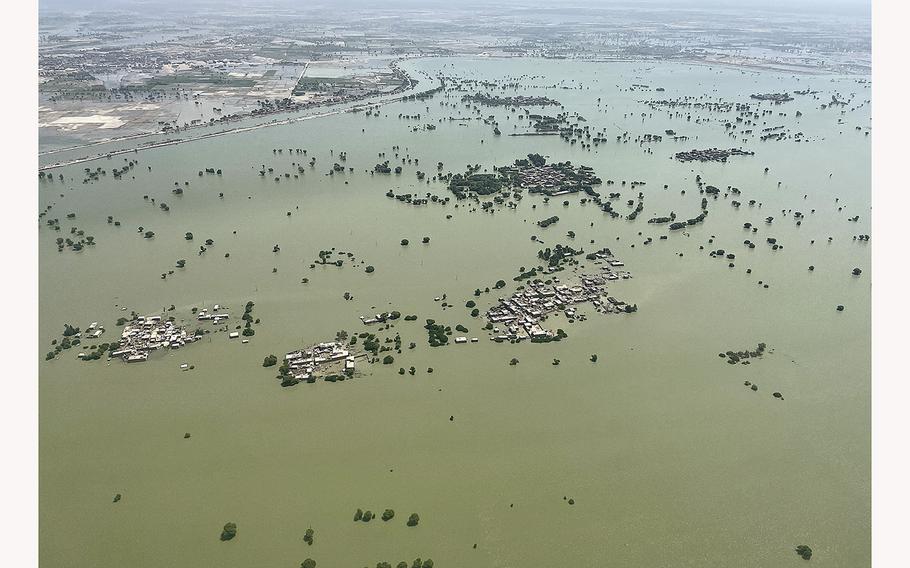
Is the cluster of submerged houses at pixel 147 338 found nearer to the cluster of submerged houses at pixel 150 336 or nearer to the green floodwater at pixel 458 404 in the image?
the cluster of submerged houses at pixel 150 336

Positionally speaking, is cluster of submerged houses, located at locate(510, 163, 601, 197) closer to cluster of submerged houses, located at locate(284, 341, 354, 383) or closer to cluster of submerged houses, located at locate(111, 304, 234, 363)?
cluster of submerged houses, located at locate(284, 341, 354, 383)

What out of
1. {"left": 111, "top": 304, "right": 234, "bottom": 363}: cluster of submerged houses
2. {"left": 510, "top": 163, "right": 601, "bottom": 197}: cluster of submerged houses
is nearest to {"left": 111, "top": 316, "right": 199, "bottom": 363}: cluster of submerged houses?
{"left": 111, "top": 304, "right": 234, "bottom": 363}: cluster of submerged houses

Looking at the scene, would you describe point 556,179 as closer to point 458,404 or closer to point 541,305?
point 541,305

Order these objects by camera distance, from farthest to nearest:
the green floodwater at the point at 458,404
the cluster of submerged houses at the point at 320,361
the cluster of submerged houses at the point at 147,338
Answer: the cluster of submerged houses at the point at 147,338, the cluster of submerged houses at the point at 320,361, the green floodwater at the point at 458,404

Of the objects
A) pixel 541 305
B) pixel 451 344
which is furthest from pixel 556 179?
pixel 451 344

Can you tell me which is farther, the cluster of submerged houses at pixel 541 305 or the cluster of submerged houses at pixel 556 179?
the cluster of submerged houses at pixel 556 179

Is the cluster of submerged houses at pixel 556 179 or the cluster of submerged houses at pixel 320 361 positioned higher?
the cluster of submerged houses at pixel 556 179

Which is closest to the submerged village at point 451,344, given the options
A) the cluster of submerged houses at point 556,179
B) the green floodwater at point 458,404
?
the green floodwater at point 458,404

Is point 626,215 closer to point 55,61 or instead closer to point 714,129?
point 714,129

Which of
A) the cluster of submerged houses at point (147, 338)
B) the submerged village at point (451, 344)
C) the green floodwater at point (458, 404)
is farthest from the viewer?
the cluster of submerged houses at point (147, 338)
